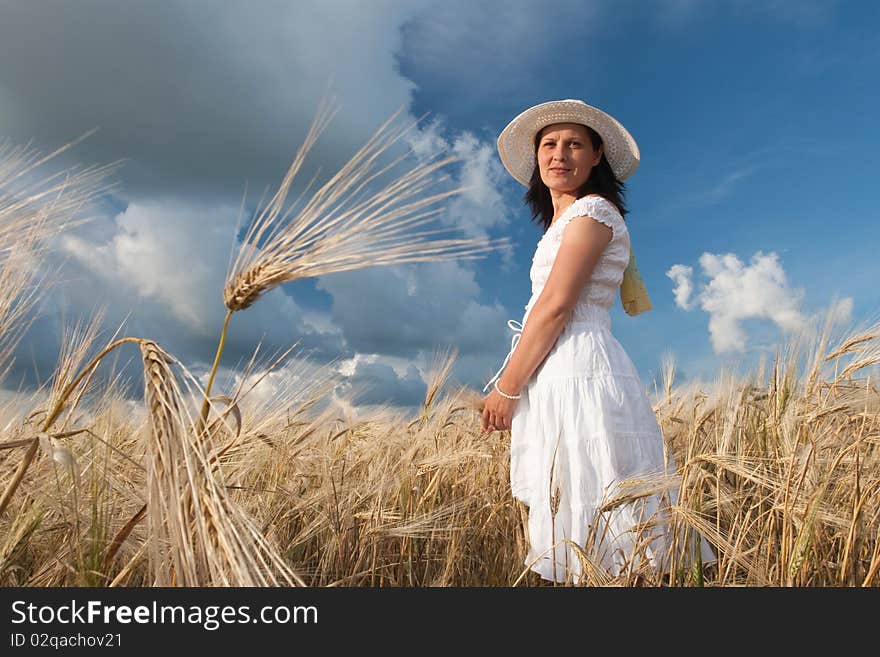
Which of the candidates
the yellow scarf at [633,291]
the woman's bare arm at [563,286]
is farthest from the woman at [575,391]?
the yellow scarf at [633,291]

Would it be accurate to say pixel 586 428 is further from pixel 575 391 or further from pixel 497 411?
pixel 497 411

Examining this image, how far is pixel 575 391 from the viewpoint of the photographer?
6.33 ft

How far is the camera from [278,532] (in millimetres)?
1928

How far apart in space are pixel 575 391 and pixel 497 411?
27cm

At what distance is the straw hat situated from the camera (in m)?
2.22

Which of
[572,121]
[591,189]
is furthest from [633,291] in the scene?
[572,121]

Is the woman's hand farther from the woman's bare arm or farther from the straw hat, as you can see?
the straw hat

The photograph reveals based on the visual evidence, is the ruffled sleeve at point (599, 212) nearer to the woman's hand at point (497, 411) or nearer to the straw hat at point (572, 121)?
the straw hat at point (572, 121)

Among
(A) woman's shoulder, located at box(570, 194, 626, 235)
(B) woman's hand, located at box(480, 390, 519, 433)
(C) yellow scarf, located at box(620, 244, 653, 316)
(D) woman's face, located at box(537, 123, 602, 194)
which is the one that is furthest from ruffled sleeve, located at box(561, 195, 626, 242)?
(B) woman's hand, located at box(480, 390, 519, 433)

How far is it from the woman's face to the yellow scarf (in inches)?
13.7

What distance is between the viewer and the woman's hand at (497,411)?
2061 millimetres

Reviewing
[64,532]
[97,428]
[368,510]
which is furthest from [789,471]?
[97,428]

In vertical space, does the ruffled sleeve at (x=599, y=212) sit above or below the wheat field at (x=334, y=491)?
above

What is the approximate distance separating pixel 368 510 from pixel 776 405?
1.44 metres
